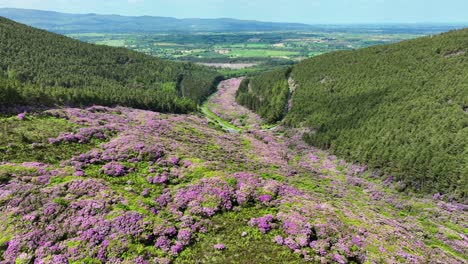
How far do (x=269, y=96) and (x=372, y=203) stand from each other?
100698 mm

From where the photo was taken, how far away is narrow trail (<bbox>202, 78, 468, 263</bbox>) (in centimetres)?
3878

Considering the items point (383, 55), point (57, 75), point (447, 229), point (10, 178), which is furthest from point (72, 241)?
point (383, 55)

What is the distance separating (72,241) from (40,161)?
2294 cm

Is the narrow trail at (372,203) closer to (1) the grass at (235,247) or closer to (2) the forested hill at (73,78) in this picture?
(1) the grass at (235,247)

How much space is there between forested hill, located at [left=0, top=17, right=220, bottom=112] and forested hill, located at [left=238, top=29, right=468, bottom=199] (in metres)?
54.3

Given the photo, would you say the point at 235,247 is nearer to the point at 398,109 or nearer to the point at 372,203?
the point at 372,203

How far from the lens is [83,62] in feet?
563

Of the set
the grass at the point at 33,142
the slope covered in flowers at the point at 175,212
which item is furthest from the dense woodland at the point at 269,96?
the grass at the point at 33,142

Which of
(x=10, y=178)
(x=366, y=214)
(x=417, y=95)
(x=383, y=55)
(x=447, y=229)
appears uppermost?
(x=383, y=55)

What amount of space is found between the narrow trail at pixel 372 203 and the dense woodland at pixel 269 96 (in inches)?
769

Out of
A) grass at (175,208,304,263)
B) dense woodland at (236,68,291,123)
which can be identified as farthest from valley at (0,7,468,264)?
dense woodland at (236,68,291,123)

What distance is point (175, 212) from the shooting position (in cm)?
3709

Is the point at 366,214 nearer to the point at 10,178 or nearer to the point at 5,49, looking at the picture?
the point at 10,178

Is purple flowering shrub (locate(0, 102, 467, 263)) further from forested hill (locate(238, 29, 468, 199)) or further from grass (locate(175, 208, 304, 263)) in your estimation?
forested hill (locate(238, 29, 468, 199))
